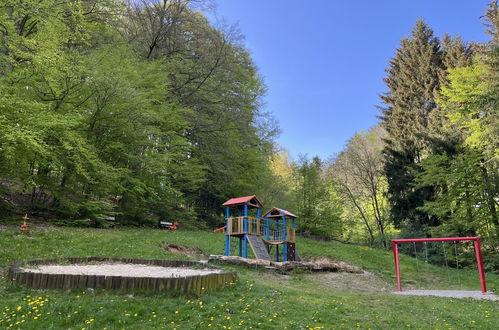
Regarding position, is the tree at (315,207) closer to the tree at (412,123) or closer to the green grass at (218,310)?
the tree at (412,123)

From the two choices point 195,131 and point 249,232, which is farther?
point 195,131

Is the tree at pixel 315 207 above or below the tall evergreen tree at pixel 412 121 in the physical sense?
below

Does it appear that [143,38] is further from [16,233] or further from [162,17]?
[16,233]

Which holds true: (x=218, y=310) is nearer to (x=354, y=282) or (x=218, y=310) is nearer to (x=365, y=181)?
(x=354, y=282)

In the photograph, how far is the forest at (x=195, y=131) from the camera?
11.9 metres

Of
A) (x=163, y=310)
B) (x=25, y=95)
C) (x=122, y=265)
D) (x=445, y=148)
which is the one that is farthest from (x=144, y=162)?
(x=445, y=148)

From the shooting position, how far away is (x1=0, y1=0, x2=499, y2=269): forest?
1194cm

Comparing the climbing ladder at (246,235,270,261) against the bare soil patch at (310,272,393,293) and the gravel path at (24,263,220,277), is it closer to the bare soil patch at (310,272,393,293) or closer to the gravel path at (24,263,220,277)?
the bare soil patch at (310,272,393,293)

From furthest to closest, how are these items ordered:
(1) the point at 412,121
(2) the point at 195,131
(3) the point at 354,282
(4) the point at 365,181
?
1. (4) the point at 365,181
2. (1) the point at 412,121
3. (2) the point at 195,131
4. (3) the point at 354,282

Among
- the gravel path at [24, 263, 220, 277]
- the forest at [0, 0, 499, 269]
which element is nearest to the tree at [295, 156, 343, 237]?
the forest at [0, 0, 499, 269]

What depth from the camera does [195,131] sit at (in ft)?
68.3

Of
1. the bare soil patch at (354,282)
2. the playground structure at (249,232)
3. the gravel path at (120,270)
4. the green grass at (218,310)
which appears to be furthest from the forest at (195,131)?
the bare soil patch at (354,282)

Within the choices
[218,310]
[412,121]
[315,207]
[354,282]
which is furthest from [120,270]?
[412,121]

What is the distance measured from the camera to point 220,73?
2089 cm
